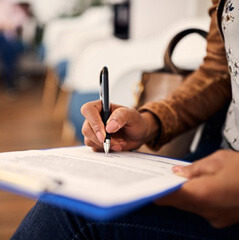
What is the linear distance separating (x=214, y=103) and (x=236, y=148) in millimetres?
180

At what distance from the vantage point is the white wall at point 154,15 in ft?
7.80

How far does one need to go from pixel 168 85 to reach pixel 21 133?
2026 mm

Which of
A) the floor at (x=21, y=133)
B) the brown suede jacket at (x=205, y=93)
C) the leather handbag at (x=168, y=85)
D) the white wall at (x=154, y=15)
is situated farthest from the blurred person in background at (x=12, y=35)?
the brown suede jacket at (x=205, y=93)

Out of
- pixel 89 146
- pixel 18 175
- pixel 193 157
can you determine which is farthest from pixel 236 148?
pixel 18 175

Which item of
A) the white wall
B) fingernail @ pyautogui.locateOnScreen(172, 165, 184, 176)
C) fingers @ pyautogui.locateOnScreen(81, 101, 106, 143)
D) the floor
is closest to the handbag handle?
fingers @ pyautogui.locateOnScreen(81, 101, 106, 143)

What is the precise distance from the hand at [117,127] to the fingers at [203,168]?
0.16m

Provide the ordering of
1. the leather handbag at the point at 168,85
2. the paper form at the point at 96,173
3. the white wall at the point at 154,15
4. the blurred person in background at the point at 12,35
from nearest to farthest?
the paper form at the point at 96,173 → the leather handbag at the point at 168,85 → the white wall at the point at 154,15 → the blurred person in background at the point at 12,35

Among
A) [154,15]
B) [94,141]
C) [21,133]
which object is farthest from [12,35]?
[94,141]

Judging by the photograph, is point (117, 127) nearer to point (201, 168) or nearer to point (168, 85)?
point (201, 168)

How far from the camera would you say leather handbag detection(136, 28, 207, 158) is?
0.84 meters

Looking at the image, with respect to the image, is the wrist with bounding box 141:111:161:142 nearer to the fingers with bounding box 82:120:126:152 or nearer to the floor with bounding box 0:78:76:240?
the fingers with bounding box 82:120:126:152

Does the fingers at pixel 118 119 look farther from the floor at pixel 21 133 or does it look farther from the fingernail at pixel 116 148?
the floor at pixel 21 133

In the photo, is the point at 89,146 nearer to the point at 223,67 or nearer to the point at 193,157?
the point at 193,157

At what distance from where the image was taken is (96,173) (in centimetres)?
43
